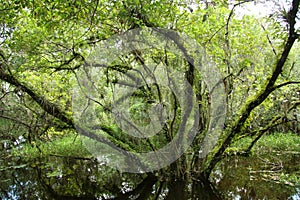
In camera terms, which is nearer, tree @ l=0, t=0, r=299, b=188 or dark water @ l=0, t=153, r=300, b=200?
tree @ l=0, t=0, r=299, b=188

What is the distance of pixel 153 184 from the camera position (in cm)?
659

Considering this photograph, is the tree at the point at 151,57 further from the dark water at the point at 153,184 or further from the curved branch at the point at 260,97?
the dark water at the point at 153,184

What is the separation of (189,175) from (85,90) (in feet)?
10.8

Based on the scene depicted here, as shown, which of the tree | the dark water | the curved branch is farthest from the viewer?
the dark water

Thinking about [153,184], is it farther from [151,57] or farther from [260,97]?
[260,97]

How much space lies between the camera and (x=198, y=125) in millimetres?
6523

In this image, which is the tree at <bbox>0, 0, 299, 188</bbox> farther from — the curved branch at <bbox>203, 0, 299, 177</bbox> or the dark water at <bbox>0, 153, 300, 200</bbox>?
the dark water at <bbox>0, 153, 300, 200</bbox>

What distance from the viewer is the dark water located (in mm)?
5645

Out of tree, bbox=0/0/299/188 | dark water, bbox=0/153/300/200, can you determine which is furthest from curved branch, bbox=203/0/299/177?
dark water, bbox=0/153/300/200

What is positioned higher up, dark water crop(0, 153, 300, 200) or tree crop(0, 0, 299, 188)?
tree crop(0, 0, 299, 188)

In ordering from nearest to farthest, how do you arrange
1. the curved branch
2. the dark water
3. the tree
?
the curved branch, the tree, the dark water

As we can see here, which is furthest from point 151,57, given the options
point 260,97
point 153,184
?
point 153,184

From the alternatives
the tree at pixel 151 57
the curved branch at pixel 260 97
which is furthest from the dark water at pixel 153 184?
the curved branch at pixel 260 97

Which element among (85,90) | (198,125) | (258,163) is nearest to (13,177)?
(85,90)
